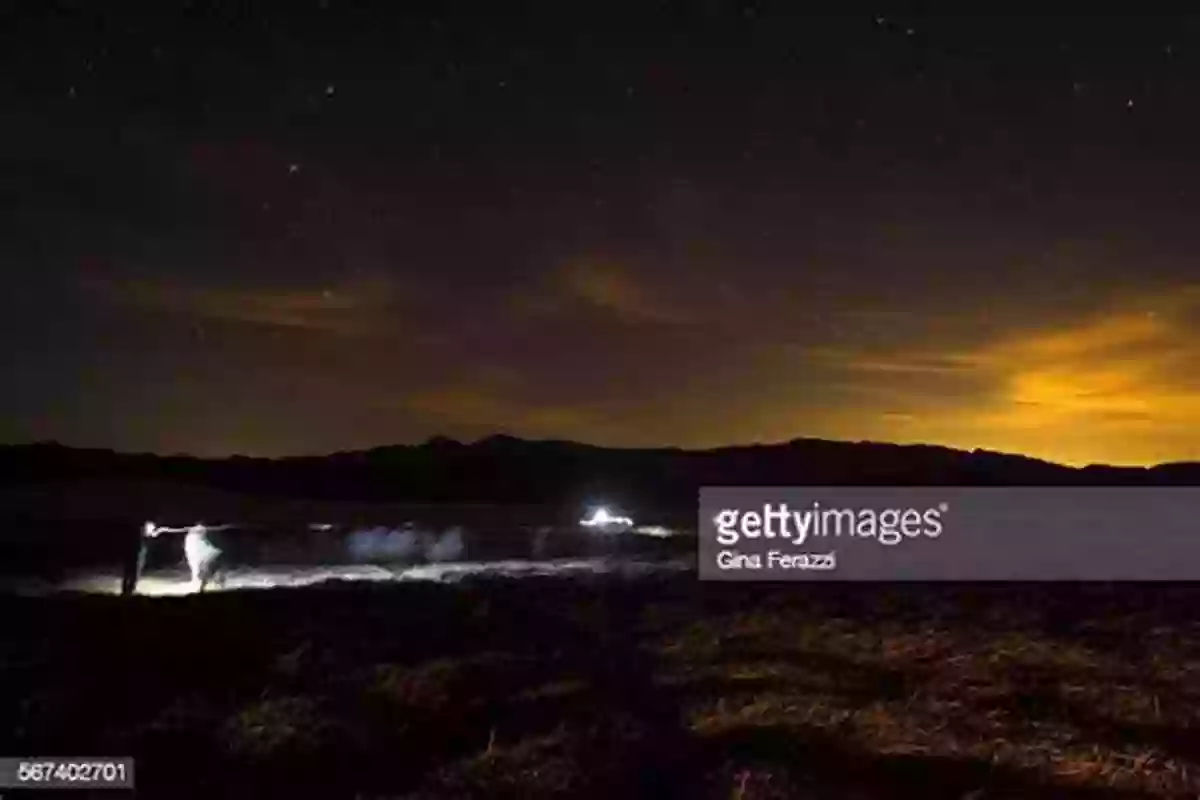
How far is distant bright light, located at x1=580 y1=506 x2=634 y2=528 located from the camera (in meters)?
5.21

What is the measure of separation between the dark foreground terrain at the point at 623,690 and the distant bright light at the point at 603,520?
28cm

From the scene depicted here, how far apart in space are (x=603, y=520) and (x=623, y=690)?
0.77 metres

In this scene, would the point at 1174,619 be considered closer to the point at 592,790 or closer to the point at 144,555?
the point at 592,790

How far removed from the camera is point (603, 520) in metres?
5.26

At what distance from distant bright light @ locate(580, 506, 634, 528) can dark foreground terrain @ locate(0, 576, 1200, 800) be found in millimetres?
285

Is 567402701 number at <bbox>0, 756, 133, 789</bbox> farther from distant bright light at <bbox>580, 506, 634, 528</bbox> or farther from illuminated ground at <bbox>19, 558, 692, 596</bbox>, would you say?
distant bright light at <bbox>580, 506, 634, 528</bbox>

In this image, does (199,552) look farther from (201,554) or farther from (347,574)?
(347,574)

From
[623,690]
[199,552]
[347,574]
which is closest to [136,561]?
[199,552]

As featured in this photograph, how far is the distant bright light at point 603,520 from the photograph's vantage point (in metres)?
5.21

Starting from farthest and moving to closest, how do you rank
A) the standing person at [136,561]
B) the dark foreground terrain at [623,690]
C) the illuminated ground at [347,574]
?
the standing person at [136,561]
the illuminated ground at [347,574]
the dark foreground terrain at [623,690]

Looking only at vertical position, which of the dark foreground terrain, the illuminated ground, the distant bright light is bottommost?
the dark foreground terrain

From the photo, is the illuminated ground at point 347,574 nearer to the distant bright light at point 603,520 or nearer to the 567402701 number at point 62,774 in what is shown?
the distant bright light at point 603,520

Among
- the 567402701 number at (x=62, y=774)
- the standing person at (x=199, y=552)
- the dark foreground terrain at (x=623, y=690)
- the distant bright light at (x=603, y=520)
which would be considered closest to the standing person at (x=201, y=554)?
the standing person at (x=199, y=552)

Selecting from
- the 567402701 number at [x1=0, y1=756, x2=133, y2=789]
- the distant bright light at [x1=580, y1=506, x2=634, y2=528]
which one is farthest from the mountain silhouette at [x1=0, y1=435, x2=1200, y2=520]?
the 567402701 number at [x1=0, y1=756, x2=133, y2=789]
